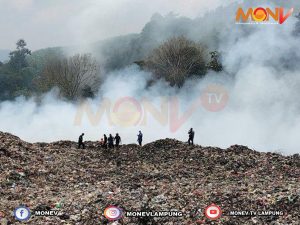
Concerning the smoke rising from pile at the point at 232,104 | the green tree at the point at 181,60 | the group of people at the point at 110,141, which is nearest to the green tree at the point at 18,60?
the smoke rising from pile at the point at 232,104

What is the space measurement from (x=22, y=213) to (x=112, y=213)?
2.88 meters

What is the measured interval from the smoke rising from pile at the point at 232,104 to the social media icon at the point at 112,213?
70.5ft

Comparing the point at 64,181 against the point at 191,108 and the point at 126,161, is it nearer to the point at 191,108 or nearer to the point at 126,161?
the point at 126,161

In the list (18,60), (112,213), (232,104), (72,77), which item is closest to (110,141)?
(112,213)

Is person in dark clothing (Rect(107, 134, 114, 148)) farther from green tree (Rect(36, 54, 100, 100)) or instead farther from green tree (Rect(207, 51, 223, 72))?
green tree (Rect(207, 51, 223, 72))

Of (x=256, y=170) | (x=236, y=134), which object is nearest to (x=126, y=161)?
(x=256, y=170)

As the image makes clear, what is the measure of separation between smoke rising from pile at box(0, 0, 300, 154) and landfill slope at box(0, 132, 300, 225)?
1203 centimetres

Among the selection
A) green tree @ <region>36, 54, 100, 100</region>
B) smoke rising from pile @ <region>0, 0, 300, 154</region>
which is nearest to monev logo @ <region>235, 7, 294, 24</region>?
smoke rising from pile @ <region>0, 0, 300, 154</region>

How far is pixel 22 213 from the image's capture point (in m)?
13.3

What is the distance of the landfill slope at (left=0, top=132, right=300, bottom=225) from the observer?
13.5 meters

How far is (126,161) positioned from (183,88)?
3172 cm

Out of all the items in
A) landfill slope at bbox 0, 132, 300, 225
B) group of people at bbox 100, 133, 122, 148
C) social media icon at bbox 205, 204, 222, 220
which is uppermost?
group of people at bbox 100, 133, 122, 148

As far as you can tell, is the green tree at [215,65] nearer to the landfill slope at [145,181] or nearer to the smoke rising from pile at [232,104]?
the smoke rising from pile at [232,104]

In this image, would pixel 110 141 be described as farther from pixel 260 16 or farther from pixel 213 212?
pixel 260 16
